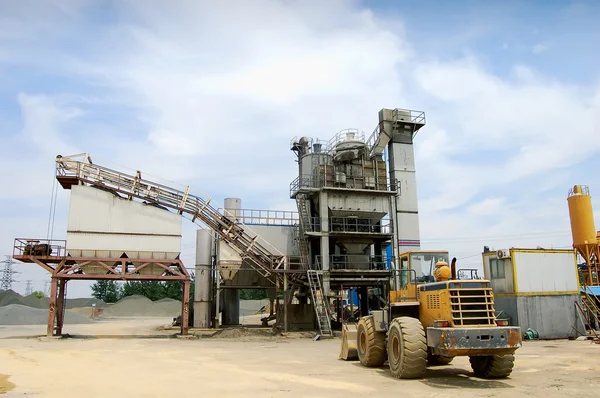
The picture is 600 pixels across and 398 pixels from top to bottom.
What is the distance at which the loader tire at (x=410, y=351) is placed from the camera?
11.2 m

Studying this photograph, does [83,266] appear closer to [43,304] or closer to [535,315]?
[535,315]

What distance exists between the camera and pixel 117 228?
28.2 metres

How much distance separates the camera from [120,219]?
2838 centimetres

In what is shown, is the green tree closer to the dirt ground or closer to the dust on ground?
the dirt ground

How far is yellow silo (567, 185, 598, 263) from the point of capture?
38.5 meters

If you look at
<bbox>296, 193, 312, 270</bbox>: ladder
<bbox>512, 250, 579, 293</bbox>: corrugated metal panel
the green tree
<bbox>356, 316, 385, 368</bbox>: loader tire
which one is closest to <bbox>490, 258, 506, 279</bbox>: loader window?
<bbox>512, 250, 579, 293</bbox>: corrugated metal panel

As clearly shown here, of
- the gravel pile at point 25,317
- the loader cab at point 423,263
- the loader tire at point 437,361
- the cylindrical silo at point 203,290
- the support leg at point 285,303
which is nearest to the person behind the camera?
the loader tire at point 437,361

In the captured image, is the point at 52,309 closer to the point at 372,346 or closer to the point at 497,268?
the point at 372,346

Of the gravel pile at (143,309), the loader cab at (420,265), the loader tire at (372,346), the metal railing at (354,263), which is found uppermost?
the metal railing at (354,263)

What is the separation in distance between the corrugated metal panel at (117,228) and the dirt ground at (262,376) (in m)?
9.96

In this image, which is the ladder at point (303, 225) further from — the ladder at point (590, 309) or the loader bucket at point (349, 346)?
the ladder at point (590, 309)

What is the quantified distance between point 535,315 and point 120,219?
23.7m

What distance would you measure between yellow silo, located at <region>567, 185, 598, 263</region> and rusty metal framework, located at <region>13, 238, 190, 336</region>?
3136 cm

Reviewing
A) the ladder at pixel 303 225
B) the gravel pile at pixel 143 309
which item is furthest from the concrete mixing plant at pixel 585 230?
the gravel pile at pixel 143 309
